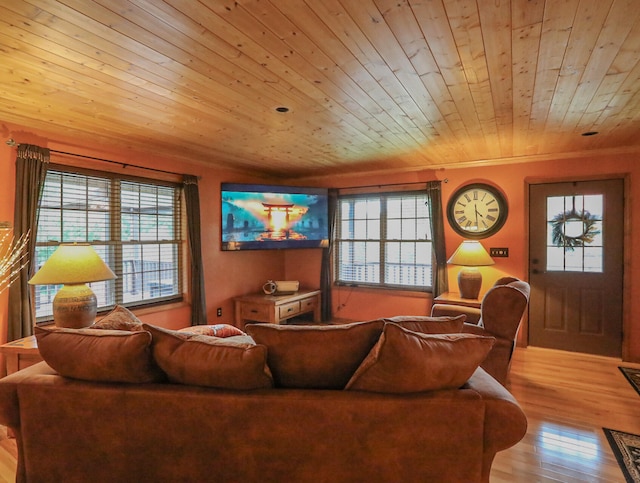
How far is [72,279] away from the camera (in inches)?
95.0

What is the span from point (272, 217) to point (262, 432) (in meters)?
3.69

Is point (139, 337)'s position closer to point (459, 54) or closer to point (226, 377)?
point (226, 377)

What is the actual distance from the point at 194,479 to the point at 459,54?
88.2 inches

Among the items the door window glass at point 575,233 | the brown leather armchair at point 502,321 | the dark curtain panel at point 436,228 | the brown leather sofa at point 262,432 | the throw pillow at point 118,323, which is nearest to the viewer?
the brown leather sofa at point 262,432

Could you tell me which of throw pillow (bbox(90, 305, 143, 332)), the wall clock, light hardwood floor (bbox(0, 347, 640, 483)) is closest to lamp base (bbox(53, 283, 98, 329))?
throw pillow (bbox(90, 305, 143, 332))

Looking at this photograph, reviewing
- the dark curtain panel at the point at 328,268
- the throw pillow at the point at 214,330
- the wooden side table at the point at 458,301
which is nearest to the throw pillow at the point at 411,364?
the throw pillow at the point at 214,330

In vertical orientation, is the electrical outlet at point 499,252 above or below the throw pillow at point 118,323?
above

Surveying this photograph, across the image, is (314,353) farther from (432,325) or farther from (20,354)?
(20,354)

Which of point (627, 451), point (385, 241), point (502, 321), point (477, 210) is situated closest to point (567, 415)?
point (627, 451)

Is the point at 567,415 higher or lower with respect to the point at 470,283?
lower

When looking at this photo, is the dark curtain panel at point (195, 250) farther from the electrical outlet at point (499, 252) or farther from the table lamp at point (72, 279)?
the electrical outlet at point (499, 252)

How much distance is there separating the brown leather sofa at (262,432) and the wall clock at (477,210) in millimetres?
3294

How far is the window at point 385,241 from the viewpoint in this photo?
4793 millimetres

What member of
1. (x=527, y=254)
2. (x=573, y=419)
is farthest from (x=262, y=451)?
(x=527, y=254)
